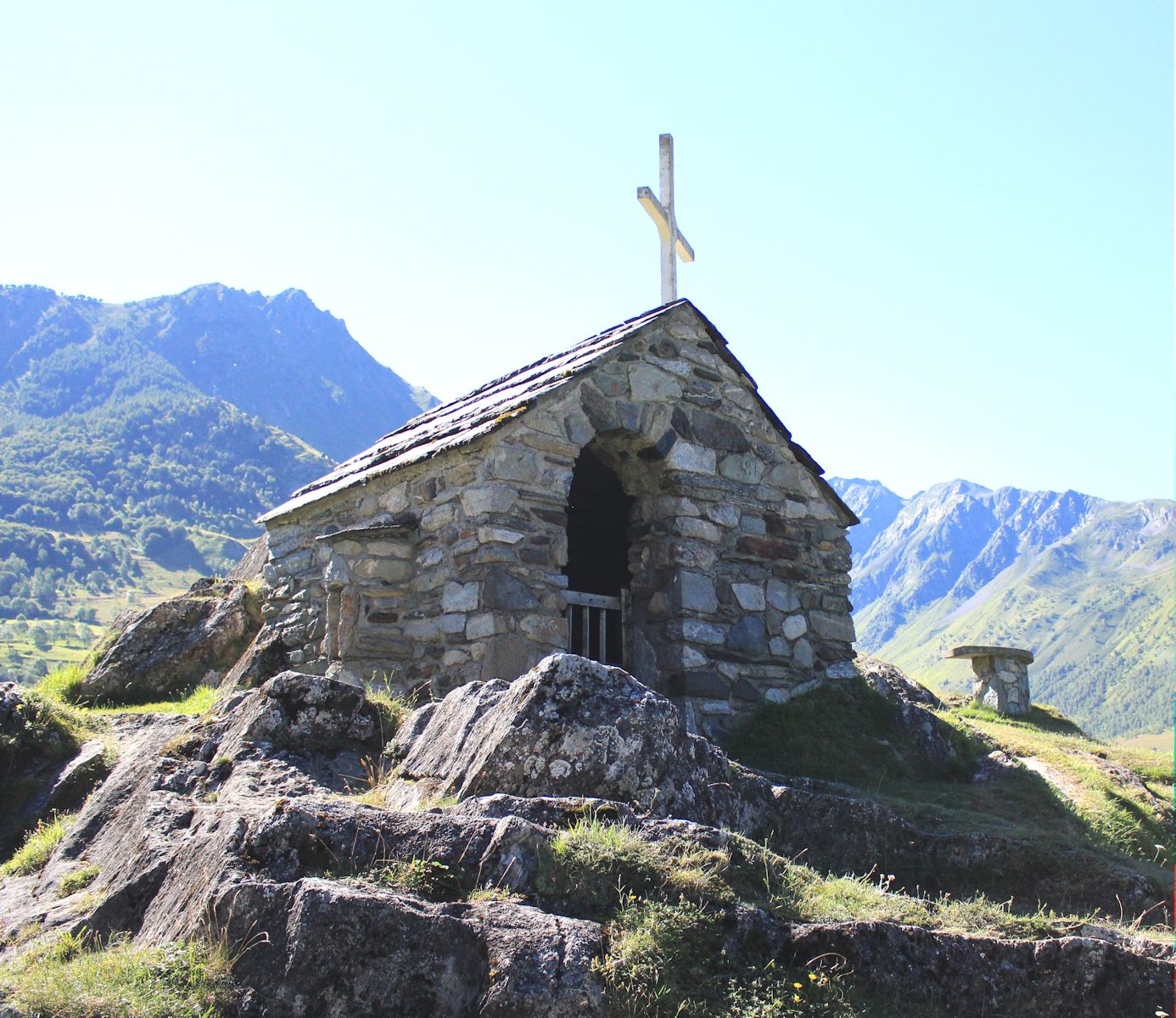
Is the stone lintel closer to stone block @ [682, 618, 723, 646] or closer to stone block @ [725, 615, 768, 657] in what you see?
stone block @ [682, 618, 723, 646]

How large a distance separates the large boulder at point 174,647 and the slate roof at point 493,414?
5.25ft

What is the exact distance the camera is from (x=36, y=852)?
5781mm

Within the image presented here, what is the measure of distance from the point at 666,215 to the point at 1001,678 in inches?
302

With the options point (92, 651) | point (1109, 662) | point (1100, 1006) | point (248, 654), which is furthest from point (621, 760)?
point (1109, 662)

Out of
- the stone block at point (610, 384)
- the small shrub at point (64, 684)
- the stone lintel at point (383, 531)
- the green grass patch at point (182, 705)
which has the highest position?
the stone block at point (610, 384)

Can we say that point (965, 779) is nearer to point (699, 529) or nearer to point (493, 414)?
point (699, 529)

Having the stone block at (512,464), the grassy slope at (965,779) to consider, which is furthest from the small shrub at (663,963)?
the stone block at (512,464)

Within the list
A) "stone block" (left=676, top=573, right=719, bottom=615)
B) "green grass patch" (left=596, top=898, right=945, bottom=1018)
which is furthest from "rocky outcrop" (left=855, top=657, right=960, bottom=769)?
"green grass patch" (left=596, top=898, right=945, bottom=1018)

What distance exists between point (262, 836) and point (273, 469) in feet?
588

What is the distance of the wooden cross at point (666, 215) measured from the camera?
46.1 ft

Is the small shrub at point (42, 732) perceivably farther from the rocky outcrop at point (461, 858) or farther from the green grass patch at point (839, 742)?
the green grass patch at point (839, 742)

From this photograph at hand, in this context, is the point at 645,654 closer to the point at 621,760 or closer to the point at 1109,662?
the point at 621,760

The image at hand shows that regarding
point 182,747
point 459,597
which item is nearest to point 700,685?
point 459,597

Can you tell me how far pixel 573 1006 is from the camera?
322cm
